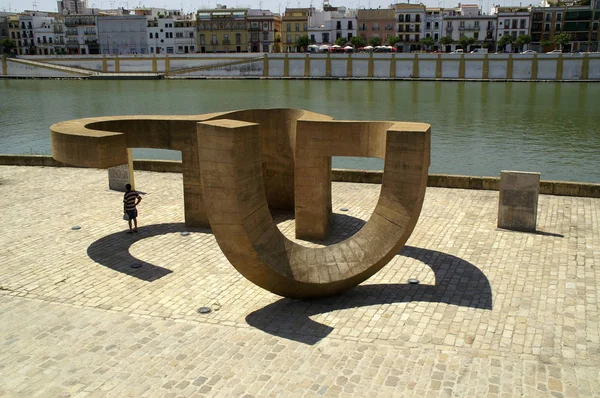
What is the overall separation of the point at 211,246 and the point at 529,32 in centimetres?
8107

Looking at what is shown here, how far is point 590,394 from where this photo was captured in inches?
242

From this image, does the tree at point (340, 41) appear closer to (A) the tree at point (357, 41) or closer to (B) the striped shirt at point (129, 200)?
(A) the tree at point (357, 41)

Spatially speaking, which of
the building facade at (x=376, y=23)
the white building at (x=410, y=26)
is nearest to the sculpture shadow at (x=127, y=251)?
the white building at (x=410, y=26)

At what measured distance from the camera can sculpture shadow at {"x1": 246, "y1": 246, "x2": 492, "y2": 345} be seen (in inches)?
306

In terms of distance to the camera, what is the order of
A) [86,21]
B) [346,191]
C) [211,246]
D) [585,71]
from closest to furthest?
1. [211,246]
2. [346,191]
3. [585,71]
4. [86,21]

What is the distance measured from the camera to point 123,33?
90500mm

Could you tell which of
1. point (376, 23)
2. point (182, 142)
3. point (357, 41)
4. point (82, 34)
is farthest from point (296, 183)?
point (82, 34)

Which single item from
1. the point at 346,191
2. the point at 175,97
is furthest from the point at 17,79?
the point at 346,191

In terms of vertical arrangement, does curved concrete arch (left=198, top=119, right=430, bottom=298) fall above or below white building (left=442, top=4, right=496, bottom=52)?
below

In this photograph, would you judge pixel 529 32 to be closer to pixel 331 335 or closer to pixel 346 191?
pixel 346 191

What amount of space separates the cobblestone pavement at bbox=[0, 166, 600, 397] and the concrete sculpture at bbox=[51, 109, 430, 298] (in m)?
0.51

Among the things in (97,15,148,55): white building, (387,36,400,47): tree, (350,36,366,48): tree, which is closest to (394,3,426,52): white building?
(387,36,400,47): tree

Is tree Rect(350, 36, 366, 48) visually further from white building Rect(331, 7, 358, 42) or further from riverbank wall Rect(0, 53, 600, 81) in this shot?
riverbank wall Rect(0, 53, 600, 81)

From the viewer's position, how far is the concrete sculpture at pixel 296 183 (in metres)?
7.59
